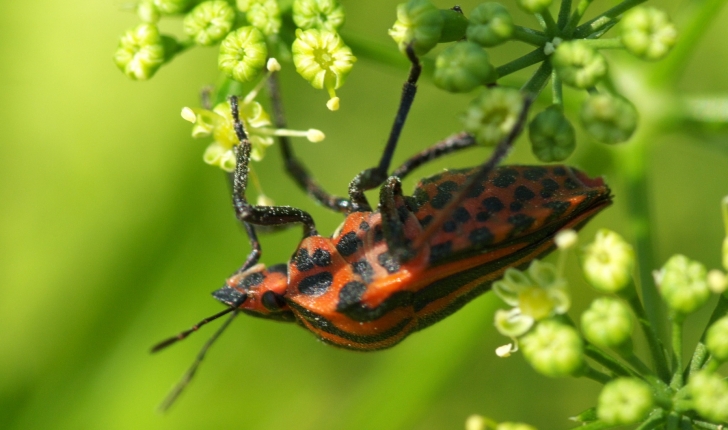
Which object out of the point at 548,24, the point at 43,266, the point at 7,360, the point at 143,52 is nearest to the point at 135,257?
the point at 43,266

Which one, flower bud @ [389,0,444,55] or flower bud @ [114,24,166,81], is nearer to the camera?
flower bud @ [389,0,444,55]

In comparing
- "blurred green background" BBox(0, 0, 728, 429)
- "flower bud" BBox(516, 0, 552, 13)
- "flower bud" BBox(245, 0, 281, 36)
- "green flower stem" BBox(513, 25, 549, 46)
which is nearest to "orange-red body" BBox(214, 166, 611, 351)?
"green flower stem" BBox(513, 25, 549, 46)

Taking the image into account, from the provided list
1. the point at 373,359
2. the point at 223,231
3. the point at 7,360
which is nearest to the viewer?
the point at 7,360

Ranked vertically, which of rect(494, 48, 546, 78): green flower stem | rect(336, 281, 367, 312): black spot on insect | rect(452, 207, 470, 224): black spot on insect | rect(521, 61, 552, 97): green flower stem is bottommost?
rect(336, 281, 367, 312): black spot on insect

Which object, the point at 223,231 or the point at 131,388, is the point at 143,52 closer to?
the point at 223,231

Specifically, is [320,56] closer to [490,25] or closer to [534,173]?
[490,25]

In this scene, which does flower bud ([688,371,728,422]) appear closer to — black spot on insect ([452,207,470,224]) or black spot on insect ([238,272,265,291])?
black spot on insect ([452,207,470,224])

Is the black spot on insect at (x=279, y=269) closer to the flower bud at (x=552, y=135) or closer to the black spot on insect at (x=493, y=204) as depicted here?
the black spot on insect at (x=493, y=204)
